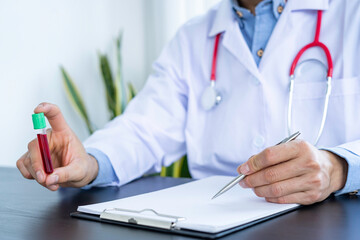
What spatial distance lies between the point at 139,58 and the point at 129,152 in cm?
161

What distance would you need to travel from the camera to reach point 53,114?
91 centimetres

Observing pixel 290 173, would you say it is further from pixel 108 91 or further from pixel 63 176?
pixel 108 91

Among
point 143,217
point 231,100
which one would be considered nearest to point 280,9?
point 231,100

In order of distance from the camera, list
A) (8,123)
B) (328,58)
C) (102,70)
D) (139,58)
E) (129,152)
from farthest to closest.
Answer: (139,58) < (102,70) < (8,123) < (129,152) < (328,58)

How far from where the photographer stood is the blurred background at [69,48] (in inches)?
77.4

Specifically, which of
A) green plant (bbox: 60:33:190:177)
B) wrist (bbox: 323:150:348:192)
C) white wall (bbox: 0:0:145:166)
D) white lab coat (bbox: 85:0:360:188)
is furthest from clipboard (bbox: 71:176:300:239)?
white wall (bbox: 0:0:145:166)

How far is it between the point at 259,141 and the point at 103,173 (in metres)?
0.45

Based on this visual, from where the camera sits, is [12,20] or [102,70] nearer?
[12,20]

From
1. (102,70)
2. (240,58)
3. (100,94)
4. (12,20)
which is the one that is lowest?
(100,94)

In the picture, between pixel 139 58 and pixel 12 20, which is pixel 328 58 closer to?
pixel 12 20

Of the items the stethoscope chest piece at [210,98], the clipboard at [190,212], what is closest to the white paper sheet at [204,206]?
the clipboard at [190,212]

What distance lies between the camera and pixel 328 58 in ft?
3.73

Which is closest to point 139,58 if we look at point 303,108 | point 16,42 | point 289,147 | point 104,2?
point 104,2

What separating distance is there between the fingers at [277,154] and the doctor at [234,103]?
3.5 inches
